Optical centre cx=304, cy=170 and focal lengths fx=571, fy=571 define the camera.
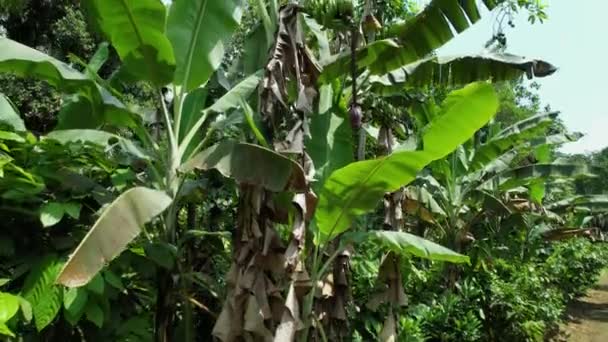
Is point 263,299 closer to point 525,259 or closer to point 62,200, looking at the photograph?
point 62,200

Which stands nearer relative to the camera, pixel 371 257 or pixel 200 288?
pixel 200 288

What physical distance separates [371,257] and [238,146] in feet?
10.2

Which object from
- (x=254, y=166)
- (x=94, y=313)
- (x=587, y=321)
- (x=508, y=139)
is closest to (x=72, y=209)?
(x=94, y=313)

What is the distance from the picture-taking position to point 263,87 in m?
4.14

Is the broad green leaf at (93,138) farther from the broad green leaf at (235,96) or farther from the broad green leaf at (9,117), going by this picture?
the broad green leaf at (235,96)

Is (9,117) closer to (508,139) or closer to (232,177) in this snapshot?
(232,177)

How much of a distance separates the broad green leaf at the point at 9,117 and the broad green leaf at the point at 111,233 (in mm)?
1174

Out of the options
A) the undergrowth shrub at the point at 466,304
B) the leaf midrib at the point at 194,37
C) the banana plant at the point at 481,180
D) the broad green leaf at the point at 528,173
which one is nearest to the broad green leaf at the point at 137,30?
the leaf midrib at the point at 194,37

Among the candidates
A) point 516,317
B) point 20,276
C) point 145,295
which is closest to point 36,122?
point 145,295

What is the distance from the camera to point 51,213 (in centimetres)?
346

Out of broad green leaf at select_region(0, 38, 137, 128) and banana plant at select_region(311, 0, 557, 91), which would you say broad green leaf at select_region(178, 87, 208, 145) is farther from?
banana plant at select_region(311, 0, 557, 91)

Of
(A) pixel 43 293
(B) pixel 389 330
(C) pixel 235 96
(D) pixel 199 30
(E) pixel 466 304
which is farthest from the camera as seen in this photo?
(E) pixel 466 304

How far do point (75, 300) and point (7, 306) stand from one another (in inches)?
20.1

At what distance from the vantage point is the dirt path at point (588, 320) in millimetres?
10781
